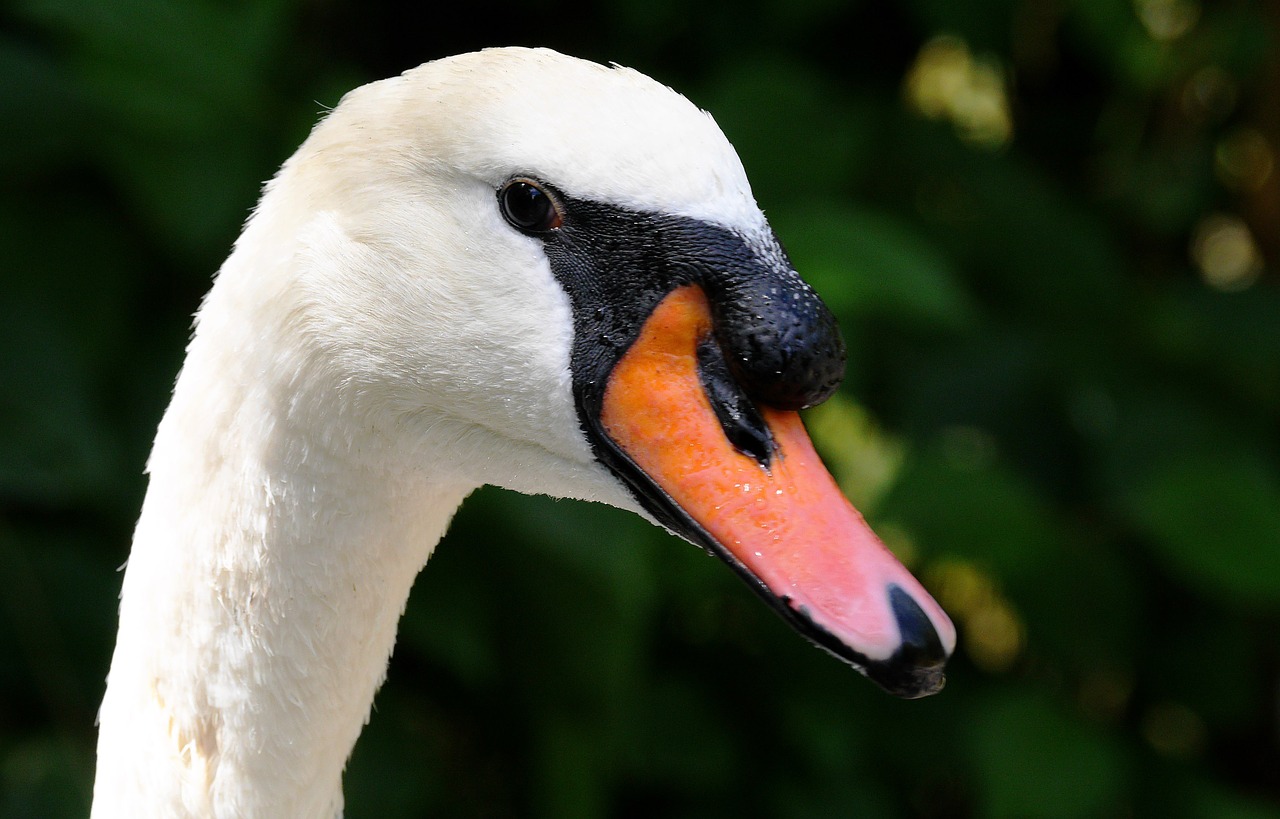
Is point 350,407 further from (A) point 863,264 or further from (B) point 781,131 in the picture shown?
(B) point 781,131

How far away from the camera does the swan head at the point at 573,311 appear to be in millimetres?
950

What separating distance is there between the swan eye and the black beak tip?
1.15 ft

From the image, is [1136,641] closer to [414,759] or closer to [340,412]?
[414,759]

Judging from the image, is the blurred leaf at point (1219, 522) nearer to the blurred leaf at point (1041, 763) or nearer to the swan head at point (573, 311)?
the blurred leaf at point (1041, 763)

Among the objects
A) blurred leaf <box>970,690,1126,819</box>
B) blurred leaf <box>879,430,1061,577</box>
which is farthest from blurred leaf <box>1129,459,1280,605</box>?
blurred leaf <box>970,690,1126,819</box>

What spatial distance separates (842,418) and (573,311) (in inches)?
63.0

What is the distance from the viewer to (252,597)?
111 centimetres

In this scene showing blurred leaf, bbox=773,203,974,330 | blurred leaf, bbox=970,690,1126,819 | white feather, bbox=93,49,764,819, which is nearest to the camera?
white feather, bbox=93,49,764,819

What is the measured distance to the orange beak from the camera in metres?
0.88

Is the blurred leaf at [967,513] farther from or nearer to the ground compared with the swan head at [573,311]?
nearer to the ground

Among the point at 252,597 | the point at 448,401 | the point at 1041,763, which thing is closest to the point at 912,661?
the point at 448,401

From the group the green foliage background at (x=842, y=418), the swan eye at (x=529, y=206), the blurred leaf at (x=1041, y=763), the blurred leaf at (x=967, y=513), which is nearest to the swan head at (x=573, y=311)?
the swan eye at (x=529, y=206)

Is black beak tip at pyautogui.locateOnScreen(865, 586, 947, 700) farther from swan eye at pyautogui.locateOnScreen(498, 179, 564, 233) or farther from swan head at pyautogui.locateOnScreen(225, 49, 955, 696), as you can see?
swan eye at pyautogui.locateOnScreen(498, 179, 564, 233)

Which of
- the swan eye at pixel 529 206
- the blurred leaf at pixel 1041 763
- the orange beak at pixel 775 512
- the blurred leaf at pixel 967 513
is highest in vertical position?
the swan eye at pixel 529 206
